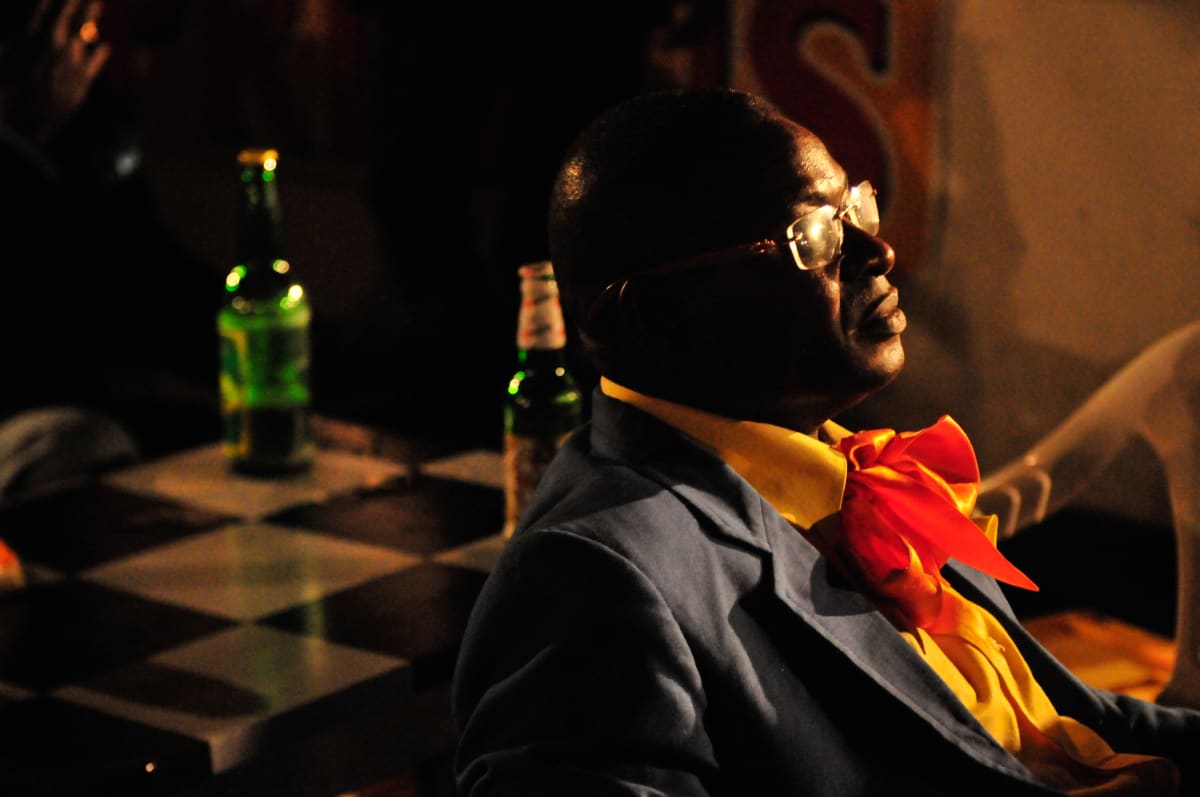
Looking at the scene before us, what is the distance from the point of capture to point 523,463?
1685 millimetres

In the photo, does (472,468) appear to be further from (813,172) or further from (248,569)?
(813,172)

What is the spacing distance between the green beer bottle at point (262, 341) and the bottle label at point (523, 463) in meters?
0.35

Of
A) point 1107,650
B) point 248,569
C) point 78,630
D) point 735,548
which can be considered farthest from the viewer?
point 1107,650

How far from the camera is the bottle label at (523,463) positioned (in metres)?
1.68

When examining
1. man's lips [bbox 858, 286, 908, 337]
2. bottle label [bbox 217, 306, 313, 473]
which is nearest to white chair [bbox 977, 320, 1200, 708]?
man's lips [bbox 858, 286, 908, 337]

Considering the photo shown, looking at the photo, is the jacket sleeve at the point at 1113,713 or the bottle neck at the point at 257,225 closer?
the jacket sleeve at the point at 1113,713

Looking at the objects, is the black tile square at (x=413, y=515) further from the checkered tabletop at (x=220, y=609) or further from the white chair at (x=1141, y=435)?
the white chair at (x=1141, y=435)

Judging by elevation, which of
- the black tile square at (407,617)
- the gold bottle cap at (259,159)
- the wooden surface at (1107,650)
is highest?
the gold bottle cap at (259,159)

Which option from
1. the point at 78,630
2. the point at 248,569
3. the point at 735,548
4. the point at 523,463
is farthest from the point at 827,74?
the point at 735,548

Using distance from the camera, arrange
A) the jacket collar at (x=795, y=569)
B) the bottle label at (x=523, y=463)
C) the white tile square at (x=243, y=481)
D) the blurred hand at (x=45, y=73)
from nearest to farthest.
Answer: the jacket collar at (x=795, y=569)
the bottle label at (x=523, y=463)
the white tile square at (x=243, y=481)
the blurred hand at (x=45, y=73)

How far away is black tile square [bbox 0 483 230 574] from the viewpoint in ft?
5.63

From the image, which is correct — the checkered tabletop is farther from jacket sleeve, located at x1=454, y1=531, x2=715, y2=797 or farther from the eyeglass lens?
the eyeglass lens

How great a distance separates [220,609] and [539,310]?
41 centimetres

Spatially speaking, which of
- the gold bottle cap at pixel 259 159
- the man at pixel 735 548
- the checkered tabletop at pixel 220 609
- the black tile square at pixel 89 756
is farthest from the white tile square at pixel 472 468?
the man at pixel 735 548
